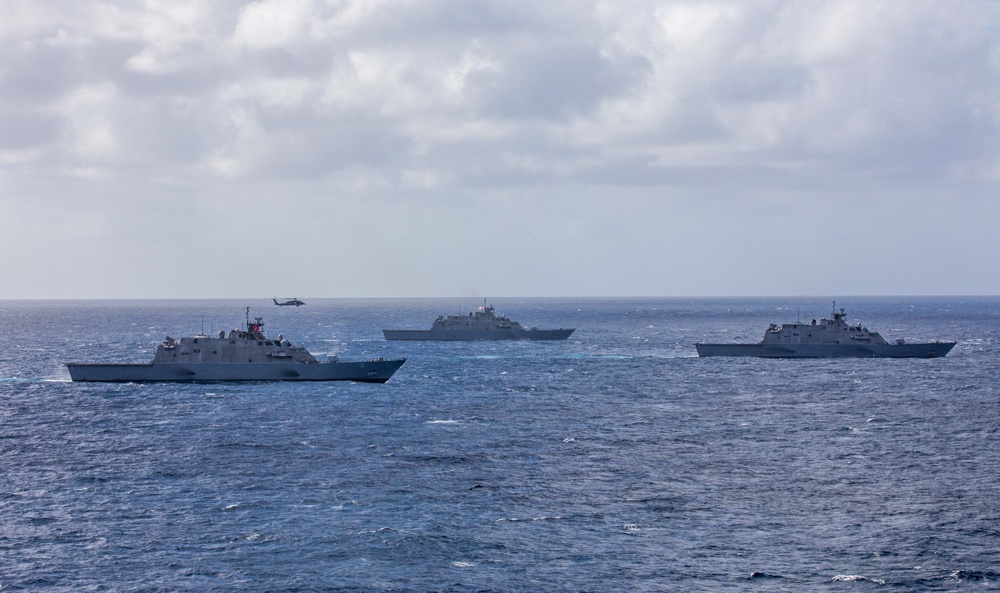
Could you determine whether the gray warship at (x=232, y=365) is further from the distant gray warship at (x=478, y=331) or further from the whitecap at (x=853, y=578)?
the distant gray warship at (x=478, y=331)

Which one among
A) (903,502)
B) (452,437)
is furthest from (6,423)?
(903,502)

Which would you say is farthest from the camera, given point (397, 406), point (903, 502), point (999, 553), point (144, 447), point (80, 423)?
point (397, 406)

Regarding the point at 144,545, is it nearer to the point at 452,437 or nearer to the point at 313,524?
the point at 313,524

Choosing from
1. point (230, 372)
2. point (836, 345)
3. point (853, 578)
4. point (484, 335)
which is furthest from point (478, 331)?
point (853, 578)

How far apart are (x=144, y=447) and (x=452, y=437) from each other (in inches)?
796

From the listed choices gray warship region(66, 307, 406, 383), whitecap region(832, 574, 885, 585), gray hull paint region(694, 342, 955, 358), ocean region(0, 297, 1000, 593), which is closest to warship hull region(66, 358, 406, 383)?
gray warship region(66, 307, 406, 383)

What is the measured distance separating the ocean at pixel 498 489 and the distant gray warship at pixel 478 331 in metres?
88.7

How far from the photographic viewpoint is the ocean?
37875 mm

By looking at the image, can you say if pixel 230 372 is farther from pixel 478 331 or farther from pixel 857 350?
pixel 478 331

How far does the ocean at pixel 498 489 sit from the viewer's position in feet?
124

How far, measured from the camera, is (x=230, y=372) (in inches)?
3885

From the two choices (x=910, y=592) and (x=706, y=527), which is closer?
(x=910, y=592)

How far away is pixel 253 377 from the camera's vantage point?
325ft

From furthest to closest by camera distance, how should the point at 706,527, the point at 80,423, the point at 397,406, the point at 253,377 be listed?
the point at 253,377
the point at 397,406
the point at 80,423
the point at 706,527
